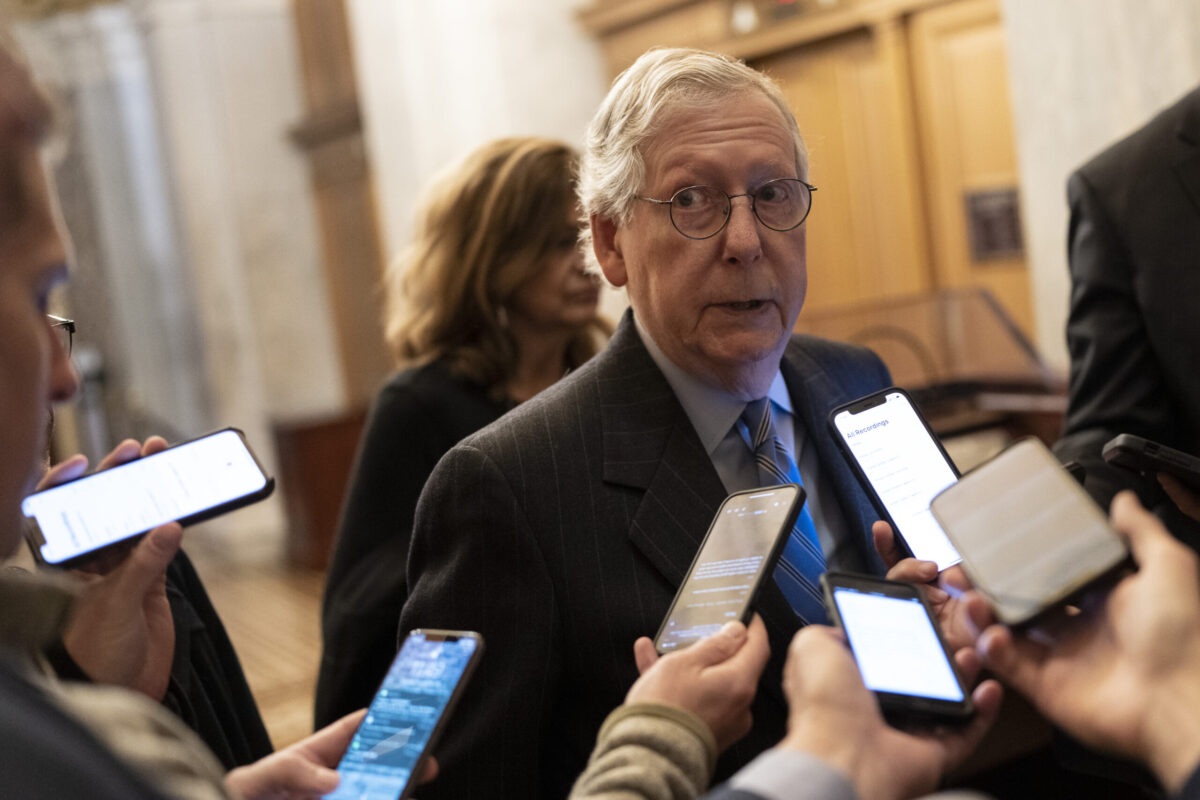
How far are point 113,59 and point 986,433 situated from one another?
9.14 meters

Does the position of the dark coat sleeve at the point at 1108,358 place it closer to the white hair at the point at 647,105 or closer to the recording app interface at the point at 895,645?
the white hair at the point at 647,105

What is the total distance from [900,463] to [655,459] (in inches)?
13.6

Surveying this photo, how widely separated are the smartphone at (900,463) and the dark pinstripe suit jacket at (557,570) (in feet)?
0.48

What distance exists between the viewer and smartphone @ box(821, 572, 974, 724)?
1.17m

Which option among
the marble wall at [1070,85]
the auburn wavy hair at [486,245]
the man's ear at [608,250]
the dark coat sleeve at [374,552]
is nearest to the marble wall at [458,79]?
the marble wall at [1070,85]

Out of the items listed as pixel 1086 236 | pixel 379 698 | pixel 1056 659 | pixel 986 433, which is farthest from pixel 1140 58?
pixel 379 698

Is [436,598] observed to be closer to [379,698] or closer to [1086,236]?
[379,698]

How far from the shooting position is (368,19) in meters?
7.73

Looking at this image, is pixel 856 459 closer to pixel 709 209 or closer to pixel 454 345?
pixel 709 209

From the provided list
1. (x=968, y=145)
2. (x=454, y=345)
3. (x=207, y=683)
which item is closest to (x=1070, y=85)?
(x=968, y=145)

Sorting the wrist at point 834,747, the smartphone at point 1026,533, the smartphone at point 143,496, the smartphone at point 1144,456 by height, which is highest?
the smartphone at point 143,496

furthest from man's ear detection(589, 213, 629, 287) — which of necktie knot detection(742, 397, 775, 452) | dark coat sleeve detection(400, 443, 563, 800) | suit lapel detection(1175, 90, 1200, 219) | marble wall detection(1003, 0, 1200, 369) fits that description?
marble wall detection(1003, 0, 1200, 369)

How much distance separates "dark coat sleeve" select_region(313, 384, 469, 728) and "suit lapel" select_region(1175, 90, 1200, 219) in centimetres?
A: 164

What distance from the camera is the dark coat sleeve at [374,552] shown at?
2.50 m
